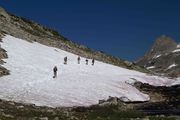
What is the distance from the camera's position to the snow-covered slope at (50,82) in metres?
61.6

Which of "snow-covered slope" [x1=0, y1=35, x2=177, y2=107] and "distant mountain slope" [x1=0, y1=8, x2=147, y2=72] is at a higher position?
"distant mountain slope" [x1=0, y1=8, x2=147, y2=72]

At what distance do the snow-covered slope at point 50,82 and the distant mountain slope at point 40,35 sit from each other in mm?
13956

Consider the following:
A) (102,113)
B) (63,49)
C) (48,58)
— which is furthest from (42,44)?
(102,113)

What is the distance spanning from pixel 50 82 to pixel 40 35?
74.7m

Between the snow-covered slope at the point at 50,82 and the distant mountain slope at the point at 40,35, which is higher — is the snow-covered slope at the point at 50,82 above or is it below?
below

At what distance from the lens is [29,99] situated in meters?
57.3

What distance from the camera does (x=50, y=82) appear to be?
252ft

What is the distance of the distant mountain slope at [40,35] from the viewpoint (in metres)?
132

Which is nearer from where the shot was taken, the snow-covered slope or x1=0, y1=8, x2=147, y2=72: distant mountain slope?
the snow-covered slope

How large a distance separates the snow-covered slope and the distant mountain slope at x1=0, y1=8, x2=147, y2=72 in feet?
45.8

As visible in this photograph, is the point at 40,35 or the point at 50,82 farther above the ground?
the point at 40,35

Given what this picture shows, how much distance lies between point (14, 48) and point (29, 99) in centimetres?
4796

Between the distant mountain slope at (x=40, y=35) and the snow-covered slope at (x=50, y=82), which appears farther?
the distant mountain slope at (x=40, y=35)

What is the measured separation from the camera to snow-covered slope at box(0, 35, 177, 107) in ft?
202
